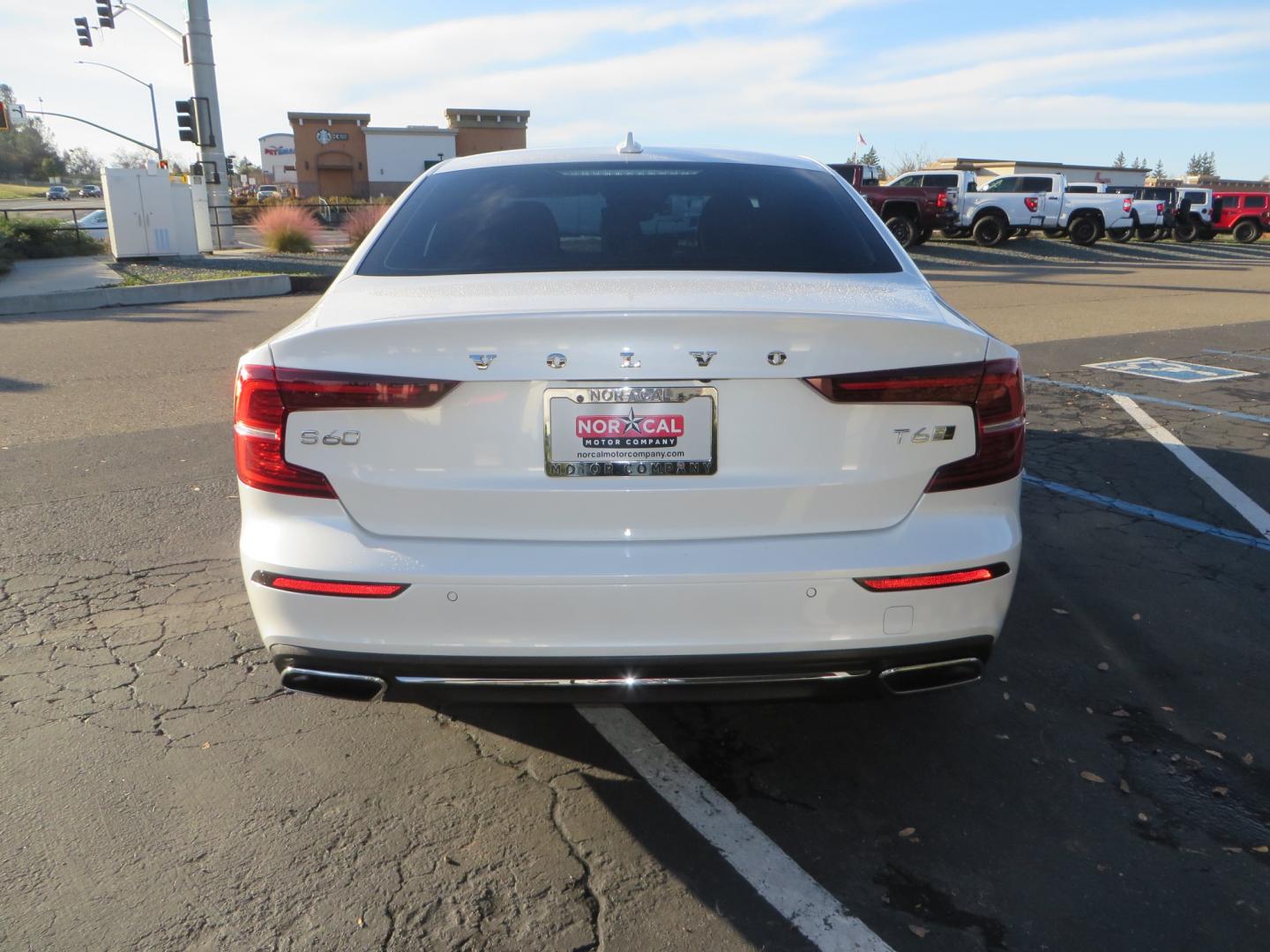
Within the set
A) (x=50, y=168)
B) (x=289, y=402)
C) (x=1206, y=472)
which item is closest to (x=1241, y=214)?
(x=1206, y=472)

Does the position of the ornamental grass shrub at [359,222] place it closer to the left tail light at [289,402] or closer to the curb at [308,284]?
the curb at [308,284]

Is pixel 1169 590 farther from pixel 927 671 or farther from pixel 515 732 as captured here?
pixel 515 732

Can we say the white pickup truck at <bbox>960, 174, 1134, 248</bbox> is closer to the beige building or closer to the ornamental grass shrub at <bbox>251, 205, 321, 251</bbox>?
the ornamental grass shrub at <bbox>251, 205, 321, 251</bbox>

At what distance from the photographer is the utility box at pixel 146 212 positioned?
60.8 feet

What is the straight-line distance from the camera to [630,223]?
132 inches

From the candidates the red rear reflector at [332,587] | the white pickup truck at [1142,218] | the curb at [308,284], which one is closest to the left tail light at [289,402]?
the red rear reflector at [332,587]

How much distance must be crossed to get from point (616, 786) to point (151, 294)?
47.5 feet

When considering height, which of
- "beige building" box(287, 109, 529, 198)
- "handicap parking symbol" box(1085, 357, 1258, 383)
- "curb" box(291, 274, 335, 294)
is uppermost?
"beige building" box(287, 109, 529, 198)

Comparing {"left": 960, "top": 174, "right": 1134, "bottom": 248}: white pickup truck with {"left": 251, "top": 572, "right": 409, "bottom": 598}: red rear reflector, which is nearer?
{"left": 251, "top": 572, "right": 409, "bottom": 598}: red rear reflector

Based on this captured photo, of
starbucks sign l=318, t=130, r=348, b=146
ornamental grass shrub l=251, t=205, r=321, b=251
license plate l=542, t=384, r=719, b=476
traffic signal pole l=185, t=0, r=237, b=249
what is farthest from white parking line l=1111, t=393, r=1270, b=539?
starbucks sign l=318, t=130, r=348, b=146

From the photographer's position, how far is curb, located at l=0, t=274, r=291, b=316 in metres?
14.0

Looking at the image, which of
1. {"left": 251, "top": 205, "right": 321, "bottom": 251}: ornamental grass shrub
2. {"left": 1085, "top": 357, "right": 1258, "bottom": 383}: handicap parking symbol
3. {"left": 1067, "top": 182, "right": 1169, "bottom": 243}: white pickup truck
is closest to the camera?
{"left": 1085, "top": 357, "right": 1258, "bottom": 383}: handicap parking symbol

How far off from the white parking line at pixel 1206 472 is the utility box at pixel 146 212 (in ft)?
56.9

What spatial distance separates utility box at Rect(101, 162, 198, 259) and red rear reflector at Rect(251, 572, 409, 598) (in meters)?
18.8
